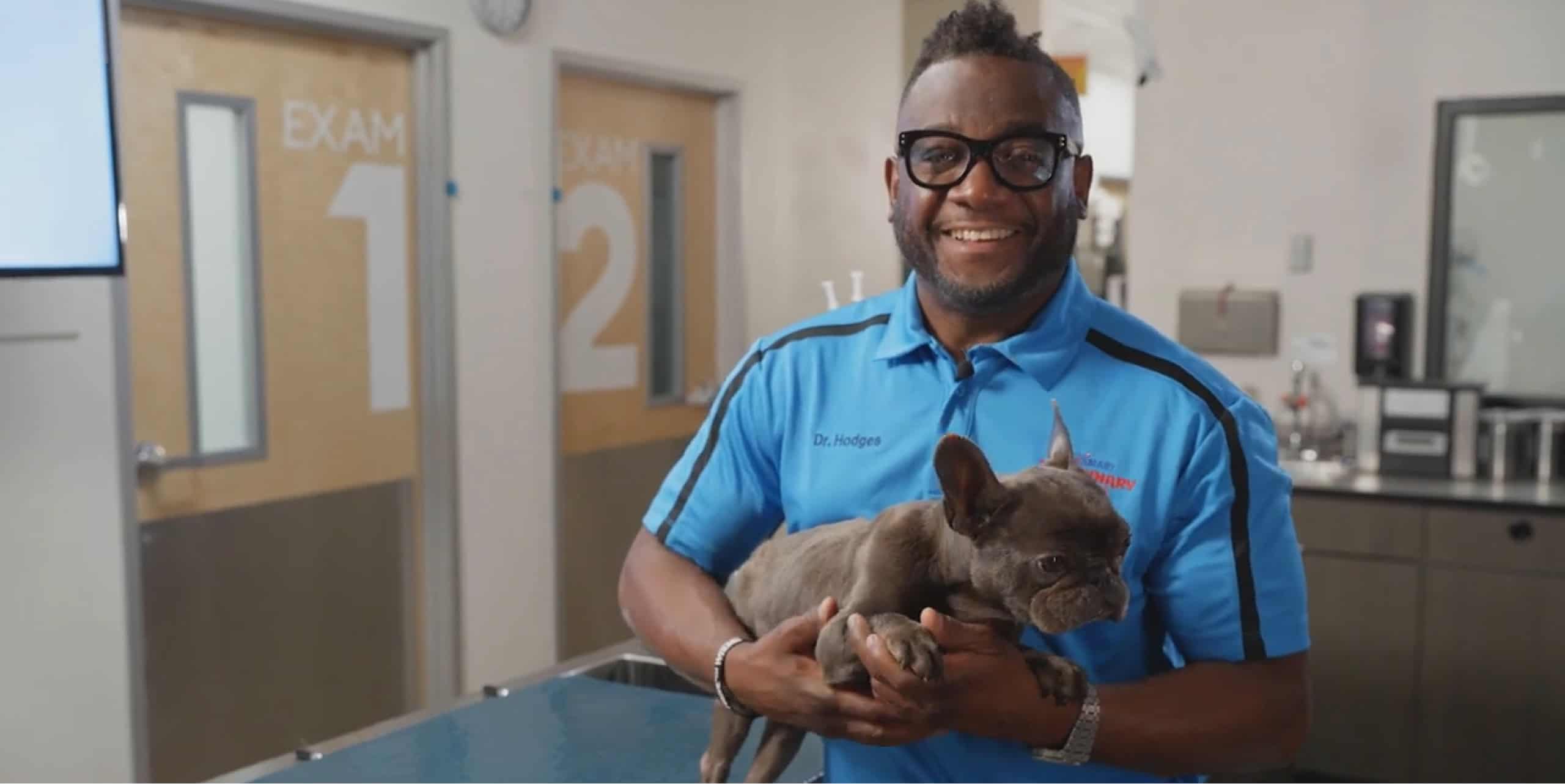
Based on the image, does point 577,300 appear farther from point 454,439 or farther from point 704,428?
point 704,428

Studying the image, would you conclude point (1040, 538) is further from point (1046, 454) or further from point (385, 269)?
point (385, 269)

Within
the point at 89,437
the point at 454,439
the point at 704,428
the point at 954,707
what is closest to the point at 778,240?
the point at 454,439

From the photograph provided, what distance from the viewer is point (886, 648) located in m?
0.89

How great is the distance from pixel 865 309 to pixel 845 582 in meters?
0.36

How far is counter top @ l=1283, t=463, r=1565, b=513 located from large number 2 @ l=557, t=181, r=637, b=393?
2192 mm

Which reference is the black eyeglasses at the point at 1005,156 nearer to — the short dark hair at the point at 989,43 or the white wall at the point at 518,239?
the short dark hair at the point at 989,43

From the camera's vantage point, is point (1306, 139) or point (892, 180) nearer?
point (892, 180)

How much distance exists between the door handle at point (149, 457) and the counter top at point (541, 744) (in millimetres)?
1461

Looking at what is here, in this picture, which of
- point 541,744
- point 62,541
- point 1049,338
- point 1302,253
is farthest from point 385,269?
point 1049,338

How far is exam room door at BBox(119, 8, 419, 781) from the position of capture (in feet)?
10.4

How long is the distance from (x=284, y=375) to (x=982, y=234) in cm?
286

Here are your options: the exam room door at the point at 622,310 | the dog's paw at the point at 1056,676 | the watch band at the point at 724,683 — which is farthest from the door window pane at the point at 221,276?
the dog's paw at the point at 1056,676

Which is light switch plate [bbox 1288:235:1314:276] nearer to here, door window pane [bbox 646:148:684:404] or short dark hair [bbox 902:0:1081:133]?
door window pane [bbox 646:148:684:404]

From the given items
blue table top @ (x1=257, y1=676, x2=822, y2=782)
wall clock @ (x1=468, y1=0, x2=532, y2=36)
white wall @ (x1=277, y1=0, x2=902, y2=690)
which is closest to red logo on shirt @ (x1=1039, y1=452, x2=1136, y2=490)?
blue table top @ (x1=257, y1=676, x2=822, y2=782)
